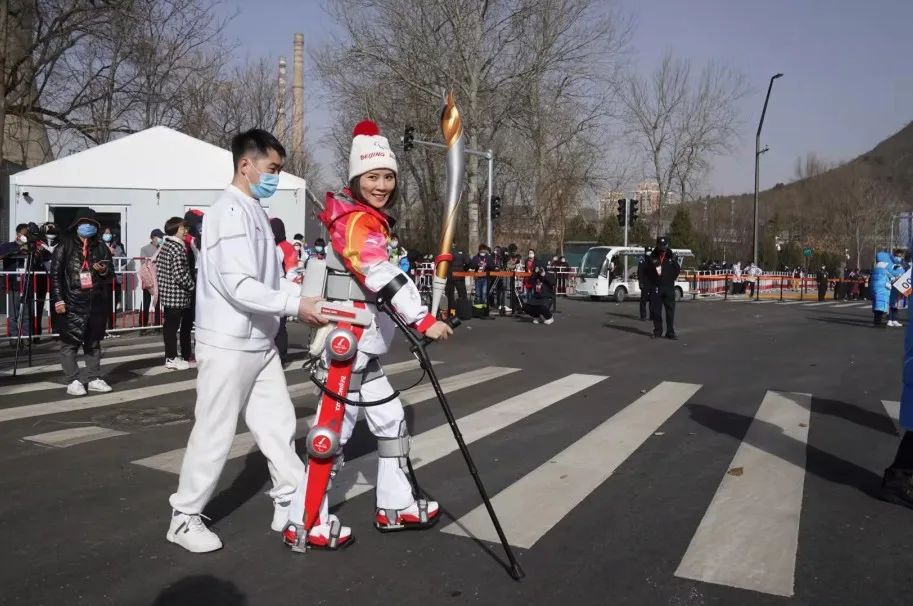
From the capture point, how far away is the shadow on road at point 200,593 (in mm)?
3326

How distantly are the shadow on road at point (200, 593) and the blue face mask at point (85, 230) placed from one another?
5.63 m

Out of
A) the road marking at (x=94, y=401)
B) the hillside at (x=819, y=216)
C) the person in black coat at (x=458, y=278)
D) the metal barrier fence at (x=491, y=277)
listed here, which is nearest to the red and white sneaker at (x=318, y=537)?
the road marking at (x=94, y=401)

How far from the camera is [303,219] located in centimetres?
1830

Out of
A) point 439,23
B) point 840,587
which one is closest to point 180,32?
point 439,23

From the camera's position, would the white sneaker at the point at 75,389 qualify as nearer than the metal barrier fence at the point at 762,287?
Yes

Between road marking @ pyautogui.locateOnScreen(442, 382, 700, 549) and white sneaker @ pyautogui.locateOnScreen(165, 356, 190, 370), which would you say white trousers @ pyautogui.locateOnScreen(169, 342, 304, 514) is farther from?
white sneaker @ pyautogui.locateOnScreen(165, 356, 190, 370)

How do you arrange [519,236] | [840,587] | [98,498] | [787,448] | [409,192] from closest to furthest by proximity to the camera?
[840,587] → [98,498] → [787,448] → [409,192] → [519,236]

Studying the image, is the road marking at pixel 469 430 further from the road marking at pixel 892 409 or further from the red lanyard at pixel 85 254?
the red lanyard at pixel 85 254

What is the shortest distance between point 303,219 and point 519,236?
33255 mm

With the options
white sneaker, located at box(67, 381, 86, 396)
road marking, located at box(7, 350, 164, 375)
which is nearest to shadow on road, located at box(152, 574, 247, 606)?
white sneaker, located at box(67, 381, 86, 396)

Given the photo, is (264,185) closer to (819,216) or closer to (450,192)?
(450,192)

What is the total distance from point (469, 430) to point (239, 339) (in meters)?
3.19

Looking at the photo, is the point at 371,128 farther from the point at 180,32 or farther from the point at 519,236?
the point at 519,236

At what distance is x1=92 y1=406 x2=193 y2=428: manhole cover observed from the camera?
22.1ft
